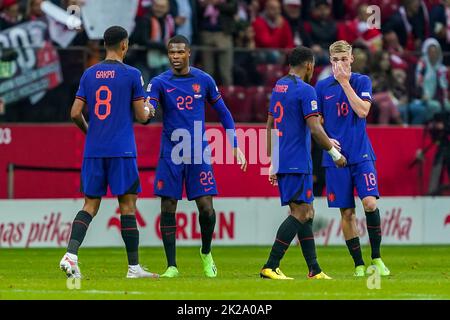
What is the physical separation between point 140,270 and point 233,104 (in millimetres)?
8627

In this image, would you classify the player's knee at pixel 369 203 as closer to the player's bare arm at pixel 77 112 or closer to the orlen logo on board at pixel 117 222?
the player's bare arm at pixel 77 112

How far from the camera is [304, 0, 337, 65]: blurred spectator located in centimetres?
2422

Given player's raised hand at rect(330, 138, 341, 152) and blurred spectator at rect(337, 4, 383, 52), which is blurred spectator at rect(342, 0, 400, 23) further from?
player's raised hand at rect(330, 138, 341, 152)

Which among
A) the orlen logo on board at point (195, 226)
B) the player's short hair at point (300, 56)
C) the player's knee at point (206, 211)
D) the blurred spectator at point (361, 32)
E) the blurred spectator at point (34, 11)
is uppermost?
the blurred spectator at point (34, 11)

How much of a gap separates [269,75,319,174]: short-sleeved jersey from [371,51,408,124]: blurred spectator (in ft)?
29.8

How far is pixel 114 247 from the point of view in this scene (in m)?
20.8

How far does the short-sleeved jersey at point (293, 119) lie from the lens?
1361 cm

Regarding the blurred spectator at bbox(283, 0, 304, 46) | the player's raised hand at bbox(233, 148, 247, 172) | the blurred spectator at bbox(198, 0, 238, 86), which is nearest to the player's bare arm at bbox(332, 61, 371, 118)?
the player's raised hand at bbox(233, 148, 247, 172)

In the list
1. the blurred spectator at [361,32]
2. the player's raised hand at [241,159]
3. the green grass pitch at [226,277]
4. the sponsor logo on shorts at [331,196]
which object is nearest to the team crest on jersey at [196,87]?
the player's raised hand at [241,159]

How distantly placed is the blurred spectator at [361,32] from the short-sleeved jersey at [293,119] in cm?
1018

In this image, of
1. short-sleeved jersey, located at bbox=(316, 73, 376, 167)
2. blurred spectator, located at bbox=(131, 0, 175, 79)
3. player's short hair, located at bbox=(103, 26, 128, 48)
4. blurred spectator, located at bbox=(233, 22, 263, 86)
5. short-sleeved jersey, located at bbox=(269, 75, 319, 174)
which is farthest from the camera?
blurred spectator, located at bbox=(233, 22, 263, 86)

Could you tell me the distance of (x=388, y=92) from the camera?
2281 centimetres
